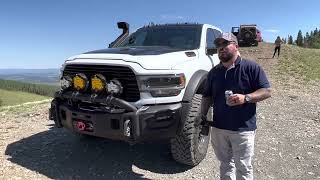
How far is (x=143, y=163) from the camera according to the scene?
19.2ft

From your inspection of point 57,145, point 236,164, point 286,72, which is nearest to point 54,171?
point 57,145

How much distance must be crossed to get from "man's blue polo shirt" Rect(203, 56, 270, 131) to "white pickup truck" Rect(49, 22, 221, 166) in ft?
2.29

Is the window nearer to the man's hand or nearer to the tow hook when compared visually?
the tow hook

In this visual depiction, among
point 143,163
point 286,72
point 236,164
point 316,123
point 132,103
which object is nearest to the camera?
point 236,164

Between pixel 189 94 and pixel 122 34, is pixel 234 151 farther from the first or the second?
pixel 122 34

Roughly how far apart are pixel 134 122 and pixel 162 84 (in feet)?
2.02

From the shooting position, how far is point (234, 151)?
406 cm

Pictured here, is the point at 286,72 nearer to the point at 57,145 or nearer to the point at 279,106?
the point at 279,106

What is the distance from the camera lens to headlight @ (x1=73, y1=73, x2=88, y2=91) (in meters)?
5.13

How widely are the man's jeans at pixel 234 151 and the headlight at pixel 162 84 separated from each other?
0.92m

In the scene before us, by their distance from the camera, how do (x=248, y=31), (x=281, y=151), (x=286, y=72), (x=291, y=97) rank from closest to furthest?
(x=281, y=151) → (x=291, y=97) → (x=286, y=72) → (x=248, y=31)

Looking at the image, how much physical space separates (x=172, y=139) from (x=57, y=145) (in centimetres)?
246

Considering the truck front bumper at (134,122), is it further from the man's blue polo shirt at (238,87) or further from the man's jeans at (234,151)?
the man's blue polo shirt at (238,87)

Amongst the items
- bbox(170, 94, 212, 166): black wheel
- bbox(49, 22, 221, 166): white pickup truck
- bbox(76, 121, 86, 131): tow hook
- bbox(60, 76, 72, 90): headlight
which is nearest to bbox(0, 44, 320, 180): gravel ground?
bbox(170, 94, 212, 166): black wheel
